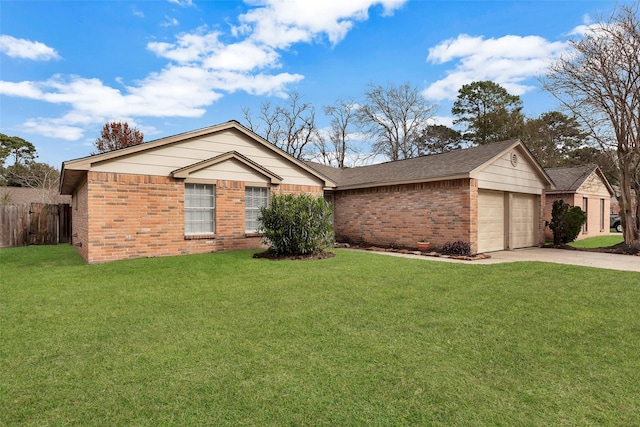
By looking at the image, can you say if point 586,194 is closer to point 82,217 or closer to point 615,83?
point 615,83

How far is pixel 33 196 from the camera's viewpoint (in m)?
28.0

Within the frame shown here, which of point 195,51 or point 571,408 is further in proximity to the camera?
point 195,51

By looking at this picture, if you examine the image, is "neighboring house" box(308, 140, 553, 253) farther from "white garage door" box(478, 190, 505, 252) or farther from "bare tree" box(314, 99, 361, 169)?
"bare tree" box(314, 99, 361, 169)

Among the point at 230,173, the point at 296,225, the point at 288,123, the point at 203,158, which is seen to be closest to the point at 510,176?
the point at 296,225

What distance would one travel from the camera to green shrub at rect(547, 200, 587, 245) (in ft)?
46.6

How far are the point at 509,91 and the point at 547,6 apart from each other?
28.0m

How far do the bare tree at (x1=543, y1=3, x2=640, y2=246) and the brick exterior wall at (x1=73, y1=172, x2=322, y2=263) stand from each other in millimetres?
13987

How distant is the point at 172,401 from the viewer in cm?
268

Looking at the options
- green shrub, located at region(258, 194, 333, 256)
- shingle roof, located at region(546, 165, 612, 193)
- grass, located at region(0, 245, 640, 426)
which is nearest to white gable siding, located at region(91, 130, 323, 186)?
green shrub, located at region(258, 194, 333, 256)

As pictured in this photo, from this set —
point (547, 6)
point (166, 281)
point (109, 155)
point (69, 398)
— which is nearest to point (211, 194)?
point (109, 155)

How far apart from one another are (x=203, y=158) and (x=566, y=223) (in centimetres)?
1498

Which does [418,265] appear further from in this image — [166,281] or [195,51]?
[195,51]

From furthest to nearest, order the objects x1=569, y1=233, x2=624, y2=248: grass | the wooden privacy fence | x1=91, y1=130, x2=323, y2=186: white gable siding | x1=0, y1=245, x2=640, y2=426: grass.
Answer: x1=569, y1=233, x2=624, y2=248: grass
the wooden privacy fence
x1=91, y1=130, x2=323, y2=186: white gable siding
x1=0, y1=245, x2=640, y2=426: grass

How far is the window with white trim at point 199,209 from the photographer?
34.1ft
